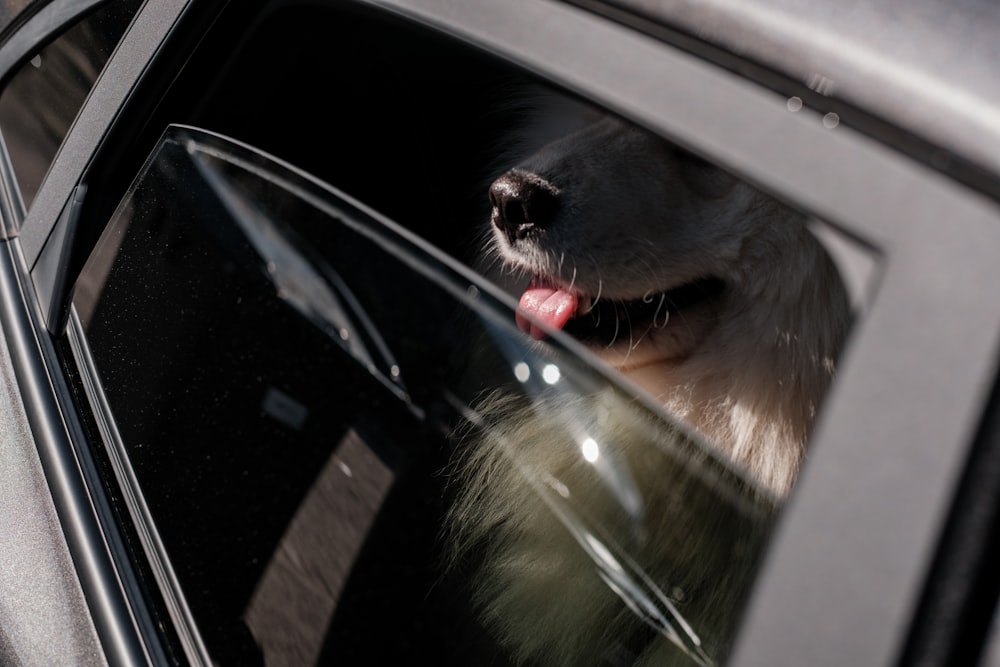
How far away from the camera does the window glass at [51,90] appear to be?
130 centimetres

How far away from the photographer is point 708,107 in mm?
541

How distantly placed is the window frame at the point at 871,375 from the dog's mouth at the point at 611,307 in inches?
35.2

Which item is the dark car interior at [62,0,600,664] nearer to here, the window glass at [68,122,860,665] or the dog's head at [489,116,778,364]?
the window glass at [68,122,860,665]

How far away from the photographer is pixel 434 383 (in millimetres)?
1127

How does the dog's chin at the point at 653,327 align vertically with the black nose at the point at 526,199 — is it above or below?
below

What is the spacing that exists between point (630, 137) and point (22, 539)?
0.95m

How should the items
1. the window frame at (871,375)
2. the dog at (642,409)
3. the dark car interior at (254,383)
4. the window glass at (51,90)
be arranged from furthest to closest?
1. the window glass at (51,90)
2. the dark car interior at (254,383)
3. the dog at (642,409)
4. the window frame at (871,375)

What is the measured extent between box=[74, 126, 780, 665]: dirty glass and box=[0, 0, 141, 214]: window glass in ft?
0.67

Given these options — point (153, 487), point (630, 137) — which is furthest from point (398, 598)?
point (630, 137)

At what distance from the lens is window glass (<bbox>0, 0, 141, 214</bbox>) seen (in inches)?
51.2

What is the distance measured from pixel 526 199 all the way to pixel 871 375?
1.02 meters

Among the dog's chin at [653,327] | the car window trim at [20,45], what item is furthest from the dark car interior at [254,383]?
the dog's chin at [653,327]

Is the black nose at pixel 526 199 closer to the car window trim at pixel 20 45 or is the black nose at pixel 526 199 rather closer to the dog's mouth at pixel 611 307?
the dog's mouth at pixel 611 307

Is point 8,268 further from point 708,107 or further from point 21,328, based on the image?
point 708,107
